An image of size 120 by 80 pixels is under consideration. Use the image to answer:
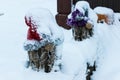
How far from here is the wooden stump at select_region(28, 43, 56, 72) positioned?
4.91 meters

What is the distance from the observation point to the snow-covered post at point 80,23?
6.55 meters

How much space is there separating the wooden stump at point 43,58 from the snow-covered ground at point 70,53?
10cm

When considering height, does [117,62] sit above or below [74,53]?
below

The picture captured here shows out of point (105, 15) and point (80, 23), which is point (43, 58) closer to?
point (80, 23)

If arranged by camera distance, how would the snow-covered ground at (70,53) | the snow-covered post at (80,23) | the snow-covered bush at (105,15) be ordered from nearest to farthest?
the snow-covered ground at (70,53)
the snow-covered post at (80,23)
the snow-covered bush at (105,15)

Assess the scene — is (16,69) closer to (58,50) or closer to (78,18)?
(58,50)

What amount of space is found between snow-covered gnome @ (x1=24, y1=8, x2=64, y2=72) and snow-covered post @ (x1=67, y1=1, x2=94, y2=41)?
1.56 meters

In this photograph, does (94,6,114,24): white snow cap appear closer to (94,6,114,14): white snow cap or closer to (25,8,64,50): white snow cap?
(94,6,114,14): white snow cap

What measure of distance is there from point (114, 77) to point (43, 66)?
6.25ft

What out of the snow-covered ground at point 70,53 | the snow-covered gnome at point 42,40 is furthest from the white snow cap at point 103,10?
the snow-covered gnome at point 42,40

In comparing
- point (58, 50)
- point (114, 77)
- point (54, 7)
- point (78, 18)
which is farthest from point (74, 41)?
point (54, 7)

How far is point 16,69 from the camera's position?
529 centimetres

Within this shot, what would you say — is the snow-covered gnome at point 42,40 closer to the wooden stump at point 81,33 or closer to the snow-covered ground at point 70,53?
the snow-covered ground at point 70,53

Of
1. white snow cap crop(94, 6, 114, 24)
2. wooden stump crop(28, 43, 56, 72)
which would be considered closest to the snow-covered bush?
white snow cap crop(94, 6, 114, 24)
